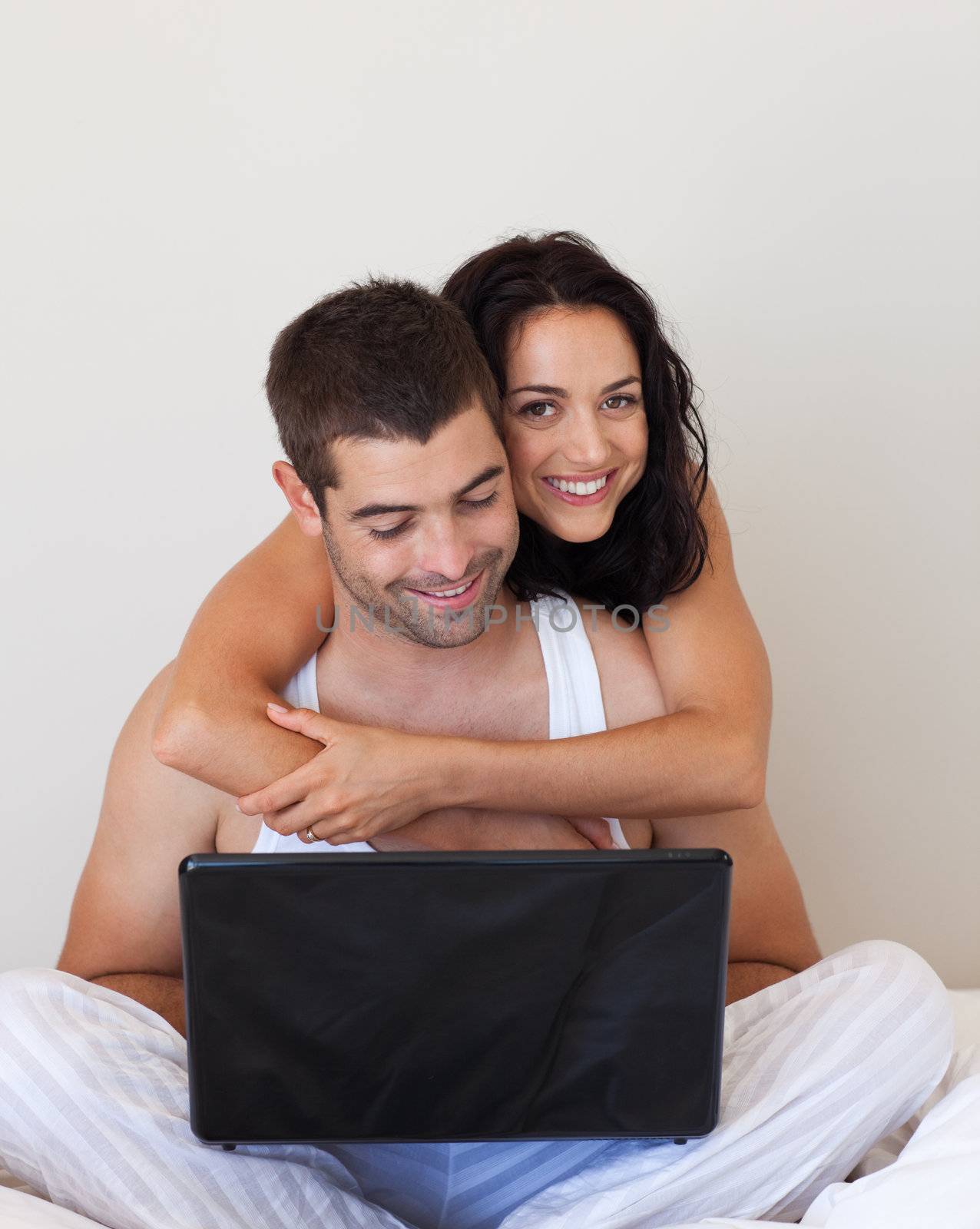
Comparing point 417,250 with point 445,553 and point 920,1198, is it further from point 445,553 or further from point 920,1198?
point 920,1198

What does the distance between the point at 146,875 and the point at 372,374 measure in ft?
2.27

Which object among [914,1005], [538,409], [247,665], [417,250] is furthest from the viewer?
[417,250]

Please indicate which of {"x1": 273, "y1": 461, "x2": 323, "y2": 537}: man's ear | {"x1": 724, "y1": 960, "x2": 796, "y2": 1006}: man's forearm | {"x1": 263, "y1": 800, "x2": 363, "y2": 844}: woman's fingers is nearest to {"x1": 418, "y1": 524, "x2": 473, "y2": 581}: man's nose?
{"x1": 273, "y1": 461, "x2": 323, "y2": 537}: man's ear

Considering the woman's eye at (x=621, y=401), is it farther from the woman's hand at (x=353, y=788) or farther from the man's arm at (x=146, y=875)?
the man's arm at (x=146, y=875)

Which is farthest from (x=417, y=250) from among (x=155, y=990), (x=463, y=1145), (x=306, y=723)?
(x=463, y=1145)

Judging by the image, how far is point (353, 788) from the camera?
4.97 feet

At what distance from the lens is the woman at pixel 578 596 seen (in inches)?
60.4

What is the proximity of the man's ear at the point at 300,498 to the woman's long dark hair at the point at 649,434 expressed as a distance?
0.27 meters

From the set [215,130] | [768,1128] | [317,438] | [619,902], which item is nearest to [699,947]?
[619,902]

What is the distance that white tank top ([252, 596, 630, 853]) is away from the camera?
177 centimetres

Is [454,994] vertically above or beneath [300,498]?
beneath

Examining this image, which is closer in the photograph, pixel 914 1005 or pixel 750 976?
pixel 914 1005

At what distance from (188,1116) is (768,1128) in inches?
23.4

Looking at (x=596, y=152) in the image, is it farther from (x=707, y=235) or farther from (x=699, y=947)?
(x=699, y=947)
